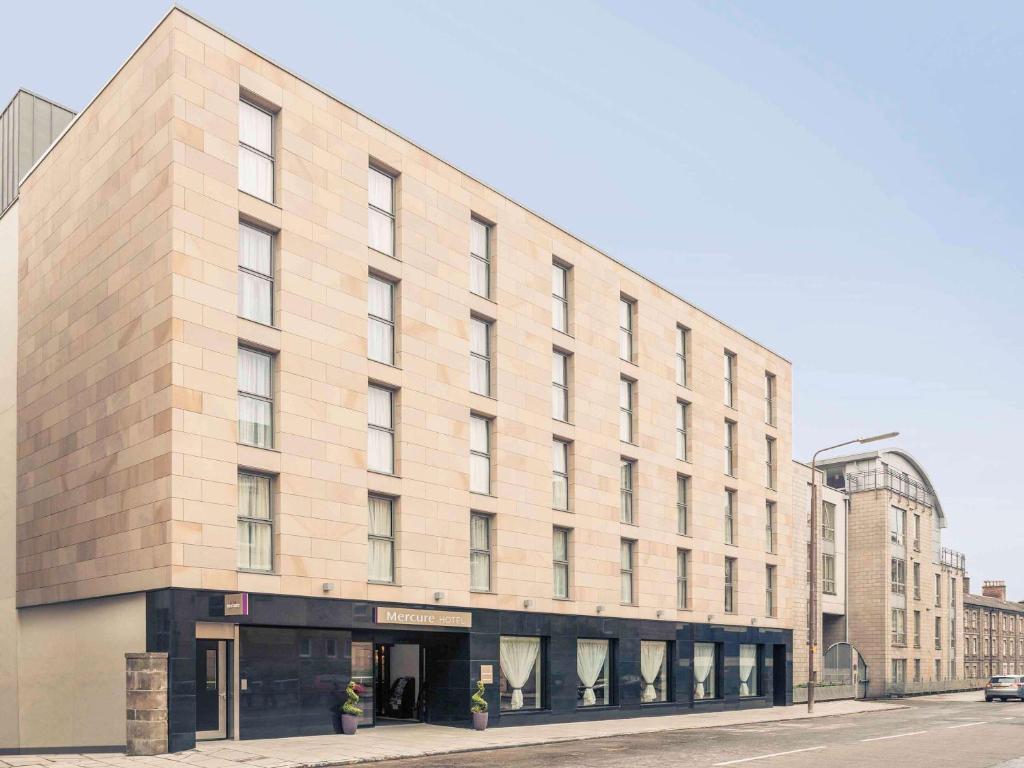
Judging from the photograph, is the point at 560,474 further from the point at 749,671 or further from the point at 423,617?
the point at 749,671

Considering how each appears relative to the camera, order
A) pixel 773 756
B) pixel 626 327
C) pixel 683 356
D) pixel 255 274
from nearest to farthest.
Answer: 1. pixel 773 756
2. pixel 255 274
3. pixel 626 327
4. pixel 683 356

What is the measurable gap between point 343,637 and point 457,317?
33.7 feet

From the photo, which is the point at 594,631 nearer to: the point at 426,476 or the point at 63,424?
the point at 426,476

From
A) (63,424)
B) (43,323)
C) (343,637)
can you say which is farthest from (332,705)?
(43,323)

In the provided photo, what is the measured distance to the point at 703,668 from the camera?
4653 centimetres

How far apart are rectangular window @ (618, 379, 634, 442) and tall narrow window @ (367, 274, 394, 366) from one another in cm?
1228

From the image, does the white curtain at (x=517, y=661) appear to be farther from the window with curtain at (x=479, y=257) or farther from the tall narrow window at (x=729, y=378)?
the tall narrow window at (x=729, y=378)

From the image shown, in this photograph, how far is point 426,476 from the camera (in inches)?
1300

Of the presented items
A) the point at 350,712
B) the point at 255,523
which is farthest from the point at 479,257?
the point at 350,712

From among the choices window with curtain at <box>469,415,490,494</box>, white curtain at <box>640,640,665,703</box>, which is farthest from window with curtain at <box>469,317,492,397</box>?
white curtain at <box>640,640,665,703</box>

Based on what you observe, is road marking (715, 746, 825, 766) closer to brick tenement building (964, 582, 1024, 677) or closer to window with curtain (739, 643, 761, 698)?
A: window with curtain (739, 643, 761, 698)

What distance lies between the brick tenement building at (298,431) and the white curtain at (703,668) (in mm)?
2711

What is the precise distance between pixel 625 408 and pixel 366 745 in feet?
64.2

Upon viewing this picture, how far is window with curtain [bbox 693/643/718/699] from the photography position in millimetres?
45875
